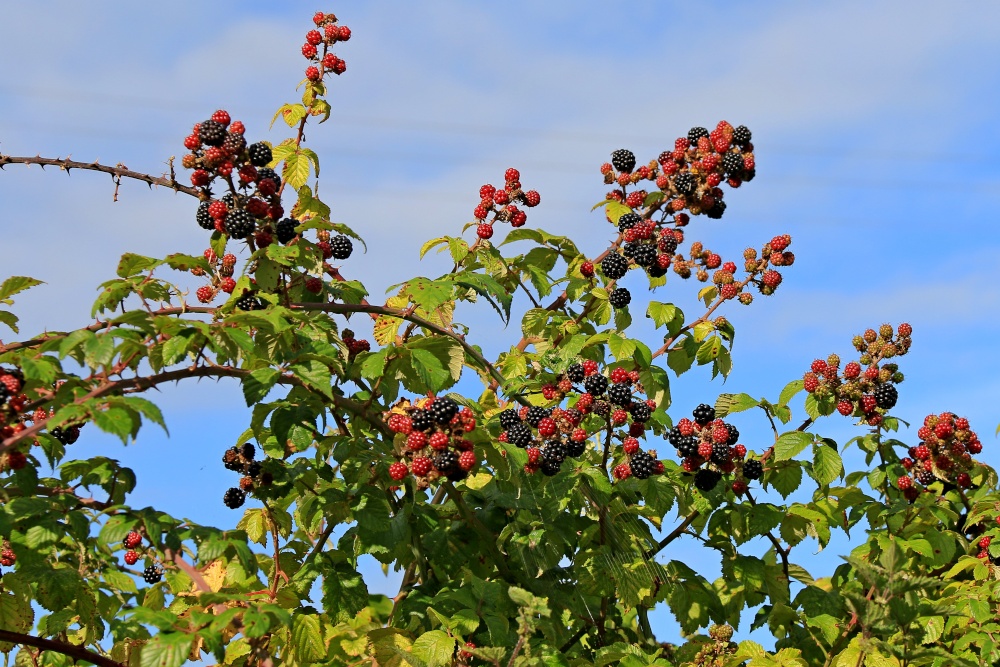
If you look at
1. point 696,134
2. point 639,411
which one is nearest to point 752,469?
point 639,411

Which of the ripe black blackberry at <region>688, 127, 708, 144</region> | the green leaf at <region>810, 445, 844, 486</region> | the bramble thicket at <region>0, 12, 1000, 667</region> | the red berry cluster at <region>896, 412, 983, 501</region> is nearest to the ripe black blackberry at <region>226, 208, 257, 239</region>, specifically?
the bramble thicket at <region>0, 12, 1000, 667</region>

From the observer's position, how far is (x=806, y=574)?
745 centimetres

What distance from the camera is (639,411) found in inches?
224

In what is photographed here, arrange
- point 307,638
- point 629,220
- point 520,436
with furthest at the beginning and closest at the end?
point 629,220 < point 307,638 < point 520,436

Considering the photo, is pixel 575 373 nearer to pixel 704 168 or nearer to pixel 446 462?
pixel 446 462

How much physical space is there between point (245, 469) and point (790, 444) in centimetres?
312

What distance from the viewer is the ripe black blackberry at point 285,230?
5777 millimetres

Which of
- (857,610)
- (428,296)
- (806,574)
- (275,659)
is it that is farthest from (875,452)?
(275,659)

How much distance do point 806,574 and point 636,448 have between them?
7.68ft

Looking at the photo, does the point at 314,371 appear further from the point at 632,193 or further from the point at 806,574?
the point at 806,574

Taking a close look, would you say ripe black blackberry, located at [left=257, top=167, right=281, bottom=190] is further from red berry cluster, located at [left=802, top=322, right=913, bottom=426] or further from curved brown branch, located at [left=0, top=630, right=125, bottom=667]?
red berry cluster, located at [left=802, top=322, right=913, bottom=426]

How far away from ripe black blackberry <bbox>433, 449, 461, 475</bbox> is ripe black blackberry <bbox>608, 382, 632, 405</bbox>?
35.7 inches

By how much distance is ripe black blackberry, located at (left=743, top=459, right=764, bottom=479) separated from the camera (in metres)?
6.55

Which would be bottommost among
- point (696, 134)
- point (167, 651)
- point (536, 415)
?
point (167, 651)
